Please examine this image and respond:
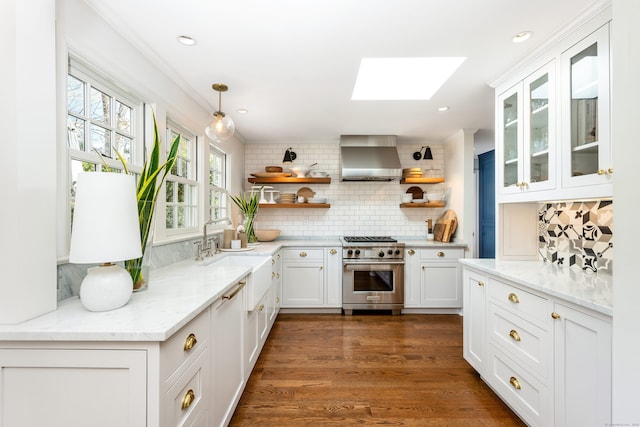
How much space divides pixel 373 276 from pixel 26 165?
11.1 feet

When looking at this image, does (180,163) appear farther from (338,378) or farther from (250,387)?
(338,378)

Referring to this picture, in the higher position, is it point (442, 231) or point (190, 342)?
point (442, 231)

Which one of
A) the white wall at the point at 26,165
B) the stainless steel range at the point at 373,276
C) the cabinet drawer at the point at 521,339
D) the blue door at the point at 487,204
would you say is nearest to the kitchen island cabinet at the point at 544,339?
the cabinet drawer at the point at 521,339

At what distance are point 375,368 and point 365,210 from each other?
2.38 meters

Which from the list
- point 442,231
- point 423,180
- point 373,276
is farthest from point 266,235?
point 442,231

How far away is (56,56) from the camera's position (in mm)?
1346

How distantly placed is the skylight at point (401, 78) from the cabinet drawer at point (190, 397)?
7.38ft

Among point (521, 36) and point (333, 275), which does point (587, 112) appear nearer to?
point (521, 36)

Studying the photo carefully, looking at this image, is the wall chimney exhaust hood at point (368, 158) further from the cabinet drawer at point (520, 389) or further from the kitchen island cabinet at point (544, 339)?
the cabinet drawer at point (520, 389)

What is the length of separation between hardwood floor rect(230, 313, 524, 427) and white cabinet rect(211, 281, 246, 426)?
22cm

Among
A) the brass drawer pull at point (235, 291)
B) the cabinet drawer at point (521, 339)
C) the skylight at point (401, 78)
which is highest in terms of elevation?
the skylight at point (401, 78)

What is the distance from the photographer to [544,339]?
1.56 m

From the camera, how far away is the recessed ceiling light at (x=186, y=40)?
1804mm

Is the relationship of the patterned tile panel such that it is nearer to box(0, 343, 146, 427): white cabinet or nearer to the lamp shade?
box(0, 343, 146, 427): white cabinet
